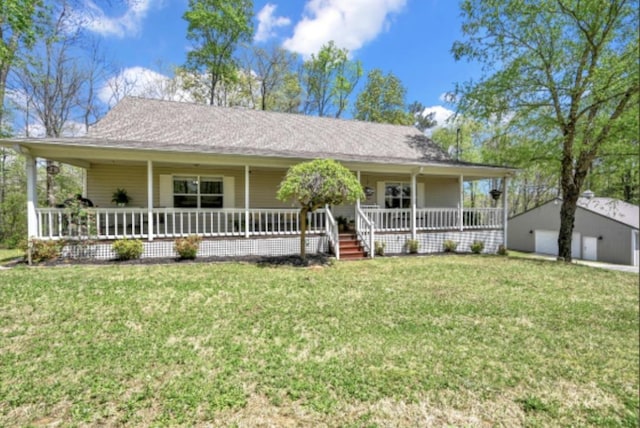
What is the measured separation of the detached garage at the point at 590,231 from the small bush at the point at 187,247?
1919cm

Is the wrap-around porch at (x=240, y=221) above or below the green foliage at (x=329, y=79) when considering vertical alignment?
below

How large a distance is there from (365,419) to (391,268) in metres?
5.59

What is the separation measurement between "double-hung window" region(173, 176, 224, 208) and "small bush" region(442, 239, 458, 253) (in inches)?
336

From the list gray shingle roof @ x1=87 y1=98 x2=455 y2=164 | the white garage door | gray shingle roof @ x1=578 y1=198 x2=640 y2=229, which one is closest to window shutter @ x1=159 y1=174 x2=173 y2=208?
gray shingle roof @ x1=87 y1=98 x2=455 y2=164

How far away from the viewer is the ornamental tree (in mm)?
7258

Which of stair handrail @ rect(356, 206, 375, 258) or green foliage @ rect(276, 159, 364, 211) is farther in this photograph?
stair handrail @ rect(356, 206, 375, 258)

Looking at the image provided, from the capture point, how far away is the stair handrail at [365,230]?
30.7 feet

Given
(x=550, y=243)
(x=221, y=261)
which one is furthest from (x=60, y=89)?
(x=550, y=243)

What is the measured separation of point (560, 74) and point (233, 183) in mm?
12354

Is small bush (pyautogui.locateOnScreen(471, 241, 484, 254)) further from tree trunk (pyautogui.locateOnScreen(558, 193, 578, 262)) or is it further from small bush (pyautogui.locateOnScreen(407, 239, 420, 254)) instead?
tree trunk (pyautogui.locateOnScreen(558, 193, 578, 262))

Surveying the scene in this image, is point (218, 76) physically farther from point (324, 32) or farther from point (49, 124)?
point (49, 124)

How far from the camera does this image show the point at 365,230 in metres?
9.98

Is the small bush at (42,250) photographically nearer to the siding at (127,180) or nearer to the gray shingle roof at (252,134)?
the gray shingle roof at (252,134)

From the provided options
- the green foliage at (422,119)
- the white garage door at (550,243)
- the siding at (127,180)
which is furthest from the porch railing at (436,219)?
the green foliage at (422,119)
